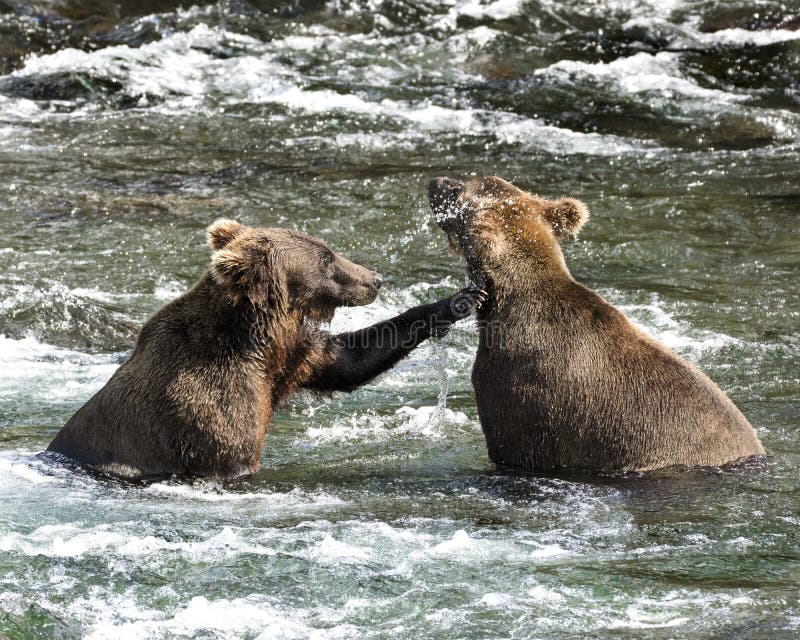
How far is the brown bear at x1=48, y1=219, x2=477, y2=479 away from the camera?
6.90 meters

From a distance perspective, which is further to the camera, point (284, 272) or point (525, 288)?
point (284, 272)

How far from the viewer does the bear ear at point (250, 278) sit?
6869 mm

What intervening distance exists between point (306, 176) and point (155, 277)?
380 cm

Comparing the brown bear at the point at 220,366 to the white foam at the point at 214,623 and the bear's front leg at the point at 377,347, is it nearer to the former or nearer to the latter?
the bear's front leg at the point at 377,347

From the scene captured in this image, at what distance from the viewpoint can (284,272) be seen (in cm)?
717

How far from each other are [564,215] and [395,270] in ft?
14.8

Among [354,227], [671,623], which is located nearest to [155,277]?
[354,227]

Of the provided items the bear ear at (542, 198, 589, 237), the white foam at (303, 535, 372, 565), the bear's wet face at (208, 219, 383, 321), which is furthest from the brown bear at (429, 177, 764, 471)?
the white foam at (303, 535, 372, 565)

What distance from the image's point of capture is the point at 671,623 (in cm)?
457

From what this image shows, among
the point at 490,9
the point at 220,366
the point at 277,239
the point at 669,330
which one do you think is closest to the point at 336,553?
the point at 220,366

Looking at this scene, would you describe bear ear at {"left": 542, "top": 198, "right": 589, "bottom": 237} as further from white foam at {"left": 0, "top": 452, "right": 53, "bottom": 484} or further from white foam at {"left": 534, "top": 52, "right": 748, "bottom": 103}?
white foam at {"left": 534, "top": 52, "right": 748, "bottom": 103}

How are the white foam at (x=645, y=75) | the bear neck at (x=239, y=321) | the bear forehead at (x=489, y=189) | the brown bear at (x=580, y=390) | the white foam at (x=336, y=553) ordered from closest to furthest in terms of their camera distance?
1. the white foam at (x=336, y=553)
2. the brown bear at (x=580, y=390)
3. the bear neck at (x=239, y=321)
4. the bear forehead at (x=489, y=189)
5. the white foam at (x=645, y=75)

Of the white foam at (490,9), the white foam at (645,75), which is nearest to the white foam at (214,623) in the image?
the white foam at (645,75)

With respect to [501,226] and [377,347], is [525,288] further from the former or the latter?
[377,347]
